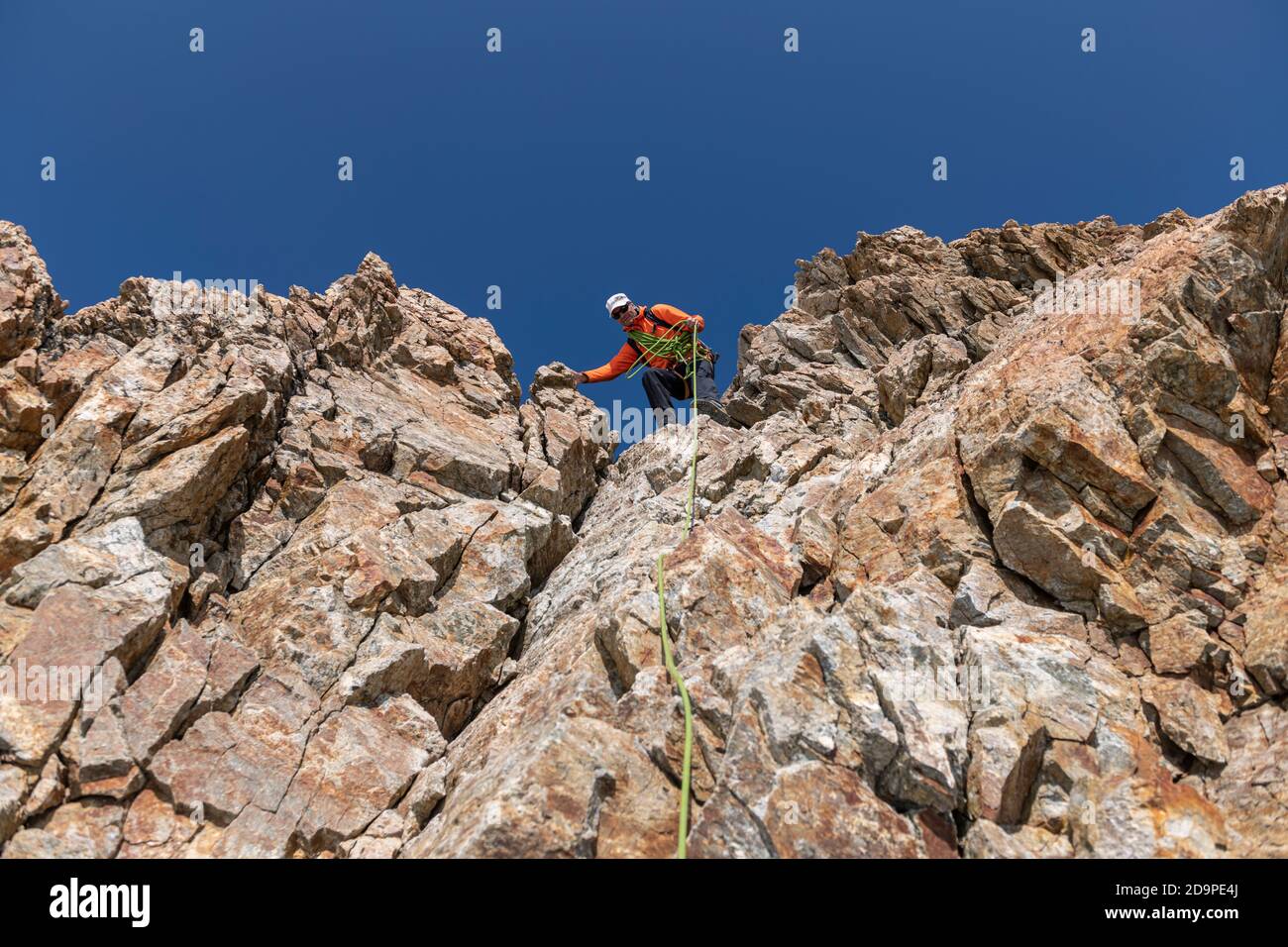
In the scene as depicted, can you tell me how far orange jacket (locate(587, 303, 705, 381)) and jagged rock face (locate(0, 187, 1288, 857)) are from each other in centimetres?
664

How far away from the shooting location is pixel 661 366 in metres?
24.7

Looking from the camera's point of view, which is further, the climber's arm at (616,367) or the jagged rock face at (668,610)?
the climber's arm at (616,367)

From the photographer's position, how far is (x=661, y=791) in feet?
29.9

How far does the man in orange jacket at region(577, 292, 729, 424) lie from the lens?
79.8ft

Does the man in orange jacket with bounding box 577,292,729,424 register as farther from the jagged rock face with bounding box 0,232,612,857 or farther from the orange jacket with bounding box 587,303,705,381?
the jagged rock face with bounding box 0,232,612,857

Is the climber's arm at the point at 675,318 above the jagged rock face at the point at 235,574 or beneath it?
above

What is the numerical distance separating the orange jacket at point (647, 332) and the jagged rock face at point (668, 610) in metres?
6.64

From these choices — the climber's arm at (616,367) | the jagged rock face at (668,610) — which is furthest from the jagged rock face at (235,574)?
the climber's arm at (616,367)

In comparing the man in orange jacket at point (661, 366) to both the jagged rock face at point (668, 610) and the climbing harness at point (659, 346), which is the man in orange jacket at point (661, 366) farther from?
the jagged rock face at point (668, 610)

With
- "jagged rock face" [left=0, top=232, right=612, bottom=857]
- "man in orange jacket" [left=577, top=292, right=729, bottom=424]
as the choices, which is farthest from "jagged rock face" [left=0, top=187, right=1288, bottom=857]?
"man in orange jacket" [left=577, top=292, right=729, bottom=424]

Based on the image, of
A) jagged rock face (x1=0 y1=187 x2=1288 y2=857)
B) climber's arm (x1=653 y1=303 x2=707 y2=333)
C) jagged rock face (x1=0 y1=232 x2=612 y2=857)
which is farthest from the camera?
climber's arm (x1=653 y1=303 x2=707 y2=333)

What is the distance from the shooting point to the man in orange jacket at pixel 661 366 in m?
24.3

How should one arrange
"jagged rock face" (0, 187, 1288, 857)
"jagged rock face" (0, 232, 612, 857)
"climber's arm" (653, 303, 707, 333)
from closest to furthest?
"jagged rock face" (0, 187, 1288, 857) → "jagged rock face" (0, 232, 612, 857) → "climber's arm" (653, 303, 707, 333)
